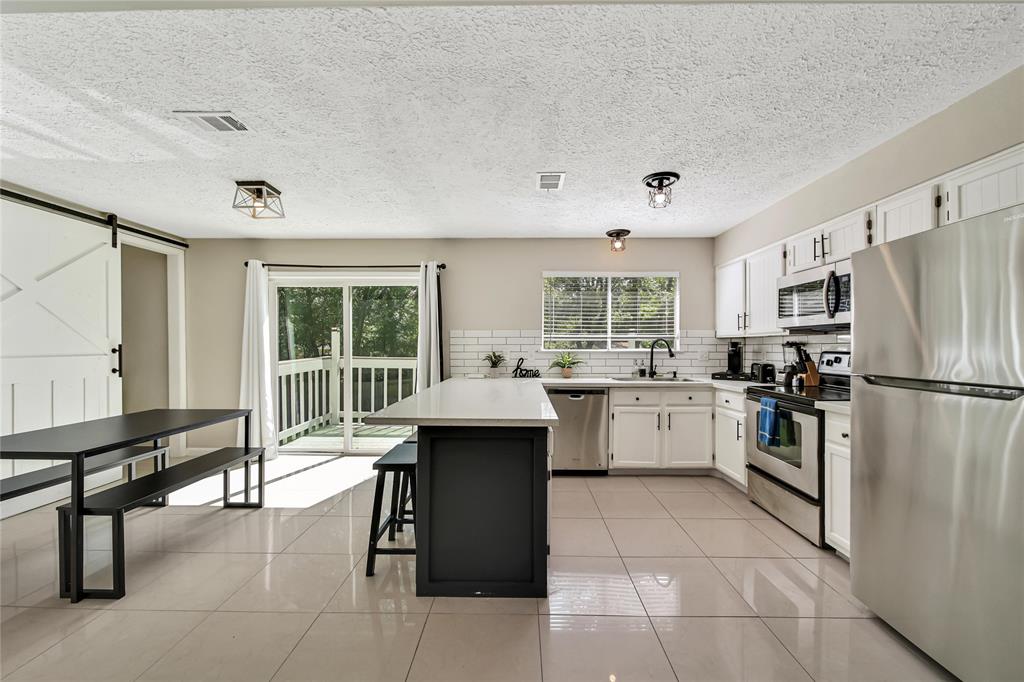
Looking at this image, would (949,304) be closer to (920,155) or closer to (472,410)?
(920,155)

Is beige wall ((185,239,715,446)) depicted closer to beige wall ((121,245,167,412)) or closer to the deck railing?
beige wall ((121,245,167,412))

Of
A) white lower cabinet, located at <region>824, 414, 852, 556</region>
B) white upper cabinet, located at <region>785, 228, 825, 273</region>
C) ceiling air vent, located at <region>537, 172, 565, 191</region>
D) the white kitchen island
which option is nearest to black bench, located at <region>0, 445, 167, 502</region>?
the white kitchen island

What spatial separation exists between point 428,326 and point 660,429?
257 centimetres

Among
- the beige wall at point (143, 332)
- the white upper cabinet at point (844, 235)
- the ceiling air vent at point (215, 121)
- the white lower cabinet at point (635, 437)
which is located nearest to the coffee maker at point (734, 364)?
the white lower cabinet at point (635, 437)

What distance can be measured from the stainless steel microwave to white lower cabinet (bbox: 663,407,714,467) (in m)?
1.18

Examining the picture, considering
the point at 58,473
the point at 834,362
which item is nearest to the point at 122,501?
the point at 58,473

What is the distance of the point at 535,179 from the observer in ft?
10.2

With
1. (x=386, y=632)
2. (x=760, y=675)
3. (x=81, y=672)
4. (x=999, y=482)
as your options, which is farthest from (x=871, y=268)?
(x=81, y=672)

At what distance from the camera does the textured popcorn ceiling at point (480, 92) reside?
163cm

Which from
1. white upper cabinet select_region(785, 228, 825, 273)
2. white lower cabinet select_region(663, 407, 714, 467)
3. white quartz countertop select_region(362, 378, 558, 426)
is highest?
white upper cabinet select_region(785, 228, 825, 273)

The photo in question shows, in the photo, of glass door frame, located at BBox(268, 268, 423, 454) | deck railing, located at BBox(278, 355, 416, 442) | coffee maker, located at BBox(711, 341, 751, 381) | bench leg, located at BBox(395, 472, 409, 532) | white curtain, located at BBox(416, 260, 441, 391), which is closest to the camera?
bench leg, located at BBox(395, 472, 409, 532)

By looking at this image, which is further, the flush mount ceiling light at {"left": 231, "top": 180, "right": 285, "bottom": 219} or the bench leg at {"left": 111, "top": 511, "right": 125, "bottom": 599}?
the flush mount ceiling light at {"left": 231, "top": 180, "right": 285, "bottom": 219}

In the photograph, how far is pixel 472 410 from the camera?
2.19 meters

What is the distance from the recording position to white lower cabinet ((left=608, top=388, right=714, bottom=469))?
4.27 metres
